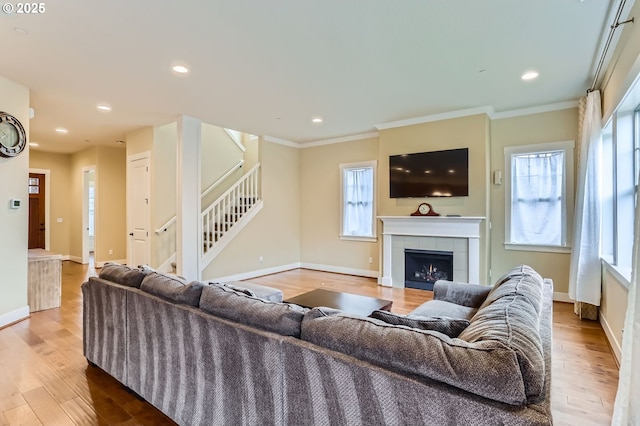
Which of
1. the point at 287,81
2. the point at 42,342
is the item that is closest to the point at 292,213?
the point at 287,81

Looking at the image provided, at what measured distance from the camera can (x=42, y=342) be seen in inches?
121

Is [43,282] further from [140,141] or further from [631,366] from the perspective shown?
[631,366]

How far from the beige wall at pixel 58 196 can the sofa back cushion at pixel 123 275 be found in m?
7.14

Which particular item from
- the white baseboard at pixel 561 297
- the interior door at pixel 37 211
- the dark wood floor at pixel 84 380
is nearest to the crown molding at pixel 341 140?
the dark wood floor at pixel 84 380

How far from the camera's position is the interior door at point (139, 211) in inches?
222

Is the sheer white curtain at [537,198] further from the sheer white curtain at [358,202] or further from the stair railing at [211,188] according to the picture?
the stair railing at [211,188]

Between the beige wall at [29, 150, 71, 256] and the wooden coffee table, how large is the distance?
778 cm

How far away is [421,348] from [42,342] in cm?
373

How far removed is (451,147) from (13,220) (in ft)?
19.1

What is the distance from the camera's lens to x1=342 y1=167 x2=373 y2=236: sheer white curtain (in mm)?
6273

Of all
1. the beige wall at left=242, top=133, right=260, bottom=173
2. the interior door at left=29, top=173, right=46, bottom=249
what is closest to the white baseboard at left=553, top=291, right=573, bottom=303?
the beige wall at left=242, top=133, right=260, bottom=173

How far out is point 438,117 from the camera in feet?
16.3

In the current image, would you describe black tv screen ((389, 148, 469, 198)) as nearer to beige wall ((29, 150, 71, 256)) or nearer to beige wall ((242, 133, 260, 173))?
beige wall ((242, 133, 260, 173))

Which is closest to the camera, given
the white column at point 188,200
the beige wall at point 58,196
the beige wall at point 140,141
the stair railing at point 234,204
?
the white column at point 188,200
